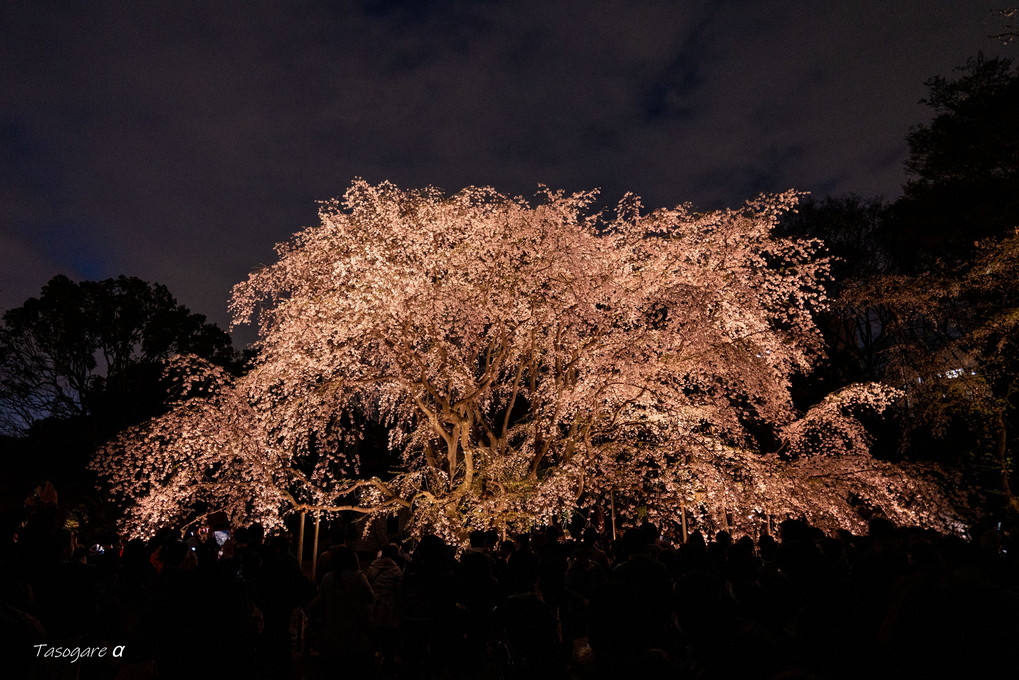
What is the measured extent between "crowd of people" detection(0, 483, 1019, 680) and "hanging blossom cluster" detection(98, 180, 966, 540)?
11.1 feet

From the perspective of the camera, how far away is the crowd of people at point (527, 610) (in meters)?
2.96

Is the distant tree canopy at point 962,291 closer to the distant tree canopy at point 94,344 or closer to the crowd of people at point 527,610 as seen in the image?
the crowd of people at point 527,610

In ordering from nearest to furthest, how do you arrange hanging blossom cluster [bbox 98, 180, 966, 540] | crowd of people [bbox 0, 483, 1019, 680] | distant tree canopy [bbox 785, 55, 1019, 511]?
crowd of people [bbox 0, 483, 1019, 680] → hanging blossom cluster [bbox 98, 180, 966, 540] → distant tree canopy [bbox 785, 55, 1019, 511]

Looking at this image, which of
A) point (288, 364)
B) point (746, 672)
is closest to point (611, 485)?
point (288, 364)

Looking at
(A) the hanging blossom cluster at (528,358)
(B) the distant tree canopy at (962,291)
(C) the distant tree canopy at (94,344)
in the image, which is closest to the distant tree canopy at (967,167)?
(B) the distant tree canopy at (962,291)

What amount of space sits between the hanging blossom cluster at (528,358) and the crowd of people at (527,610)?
3.38 m

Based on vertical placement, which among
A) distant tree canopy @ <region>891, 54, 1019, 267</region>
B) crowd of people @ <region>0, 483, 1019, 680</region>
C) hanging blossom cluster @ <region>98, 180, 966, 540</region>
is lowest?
crowd of people @ <region>0, 483, 1019, 680</region>

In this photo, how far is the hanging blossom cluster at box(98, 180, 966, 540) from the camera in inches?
389

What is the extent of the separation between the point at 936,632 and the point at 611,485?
24.7 ft

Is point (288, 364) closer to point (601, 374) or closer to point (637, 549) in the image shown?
point (601, 374)

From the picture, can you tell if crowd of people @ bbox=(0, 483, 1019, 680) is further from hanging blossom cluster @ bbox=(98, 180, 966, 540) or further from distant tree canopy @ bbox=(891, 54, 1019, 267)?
distant tree canopy @ bbox=(891, 54, 1019, 267)

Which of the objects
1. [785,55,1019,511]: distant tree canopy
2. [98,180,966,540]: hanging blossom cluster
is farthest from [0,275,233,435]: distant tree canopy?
[785,55,1019,511]: distant tree canopy

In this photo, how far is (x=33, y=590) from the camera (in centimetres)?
402

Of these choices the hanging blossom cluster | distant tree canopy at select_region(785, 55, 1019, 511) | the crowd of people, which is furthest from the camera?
distant tree canopy at select_region(785, 55, 1019, 511)
